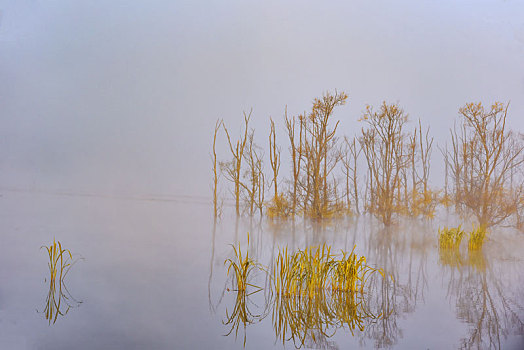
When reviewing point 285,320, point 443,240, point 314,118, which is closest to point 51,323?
point 285,320

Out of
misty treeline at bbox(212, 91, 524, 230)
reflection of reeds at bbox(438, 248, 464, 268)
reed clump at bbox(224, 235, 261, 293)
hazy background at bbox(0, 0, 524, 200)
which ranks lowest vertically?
reed clump at bbox(224, 235, 261, 293)

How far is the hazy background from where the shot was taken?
2674 mm

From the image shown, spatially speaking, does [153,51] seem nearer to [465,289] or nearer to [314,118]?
[314,118]

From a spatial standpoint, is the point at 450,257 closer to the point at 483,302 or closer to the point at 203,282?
the point at 483,302

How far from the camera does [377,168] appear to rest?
2.67 m

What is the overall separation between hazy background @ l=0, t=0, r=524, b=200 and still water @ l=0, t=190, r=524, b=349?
0.64 feet

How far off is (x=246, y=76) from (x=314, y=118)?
0.48 metres

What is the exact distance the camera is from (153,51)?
2785 millimetres

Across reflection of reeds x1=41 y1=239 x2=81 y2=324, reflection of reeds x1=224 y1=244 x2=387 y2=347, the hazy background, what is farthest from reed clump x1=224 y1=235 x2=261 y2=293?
reflection of reeds x1=41 y1=239 x2=81 y2=324

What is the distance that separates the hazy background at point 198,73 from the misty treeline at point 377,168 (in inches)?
2.6

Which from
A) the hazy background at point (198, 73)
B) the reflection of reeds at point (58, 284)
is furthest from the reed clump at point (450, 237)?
the reflection of reeds at point (58, 284)

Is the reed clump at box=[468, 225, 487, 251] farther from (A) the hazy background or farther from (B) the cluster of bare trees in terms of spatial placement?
(A) the hazy background

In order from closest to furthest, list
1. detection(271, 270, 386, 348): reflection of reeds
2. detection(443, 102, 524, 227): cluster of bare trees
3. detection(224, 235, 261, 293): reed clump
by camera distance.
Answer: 1. detection(271, 270, 386, 348): reflection of reeds
2. detection(224, 235, 261, 293): reed clump
3. detection(443, 102, 524, 227): cluster of bare trees

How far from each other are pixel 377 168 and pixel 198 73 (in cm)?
120
